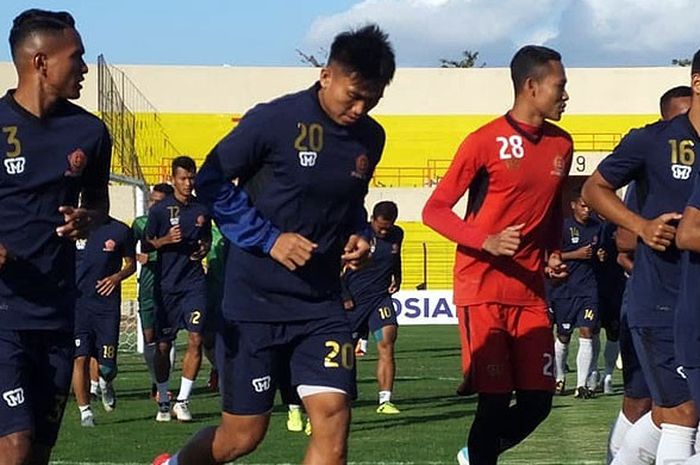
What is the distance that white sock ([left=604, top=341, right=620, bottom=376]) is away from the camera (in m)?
18.6

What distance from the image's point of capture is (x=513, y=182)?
8.99m

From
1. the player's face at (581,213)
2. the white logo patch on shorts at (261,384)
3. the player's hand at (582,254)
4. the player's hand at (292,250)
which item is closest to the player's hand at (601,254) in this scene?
the player's hand at (582,254)

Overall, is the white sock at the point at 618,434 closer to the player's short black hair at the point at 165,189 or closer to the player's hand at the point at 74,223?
the player's hand at the point at 74,223

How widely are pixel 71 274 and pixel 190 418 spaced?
312 inches

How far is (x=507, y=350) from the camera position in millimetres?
9062

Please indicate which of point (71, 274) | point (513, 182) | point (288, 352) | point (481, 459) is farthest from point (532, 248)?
point (71, 274)

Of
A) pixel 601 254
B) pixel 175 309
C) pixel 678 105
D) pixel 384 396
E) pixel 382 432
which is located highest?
pixel 678 105

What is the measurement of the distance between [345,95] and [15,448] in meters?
2.24

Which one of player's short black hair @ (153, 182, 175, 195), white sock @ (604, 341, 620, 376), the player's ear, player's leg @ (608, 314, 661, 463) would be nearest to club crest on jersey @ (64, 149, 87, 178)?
the player's ear

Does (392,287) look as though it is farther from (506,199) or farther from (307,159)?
(307,159)

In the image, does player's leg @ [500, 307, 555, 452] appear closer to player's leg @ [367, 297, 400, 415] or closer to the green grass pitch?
the green grass pitch

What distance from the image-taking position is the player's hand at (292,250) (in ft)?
23.5

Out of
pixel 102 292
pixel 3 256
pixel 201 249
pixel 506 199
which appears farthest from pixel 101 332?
pixel 3 256

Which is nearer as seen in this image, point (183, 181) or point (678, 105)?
point (678, 105)
